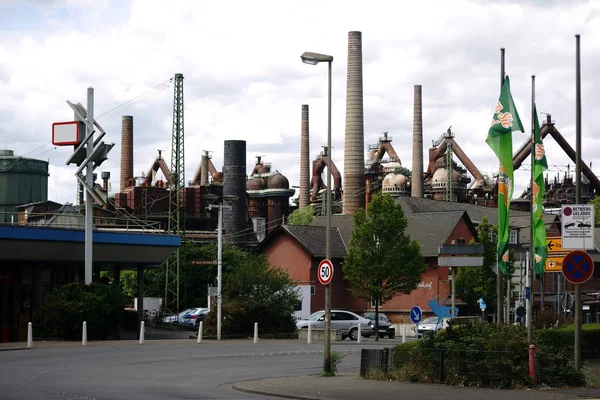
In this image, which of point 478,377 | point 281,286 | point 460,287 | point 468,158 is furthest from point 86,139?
point 468,158

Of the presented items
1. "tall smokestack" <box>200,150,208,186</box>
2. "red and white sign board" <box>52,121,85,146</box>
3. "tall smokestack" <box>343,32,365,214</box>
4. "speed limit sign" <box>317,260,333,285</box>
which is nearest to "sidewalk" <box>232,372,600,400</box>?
"speed limit sign" <box>317,260,333,285</box>

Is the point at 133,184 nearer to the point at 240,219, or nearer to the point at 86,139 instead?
the point at 240,219

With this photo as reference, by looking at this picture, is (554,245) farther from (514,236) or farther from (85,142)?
(514,236)

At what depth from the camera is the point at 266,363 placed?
96.8ft

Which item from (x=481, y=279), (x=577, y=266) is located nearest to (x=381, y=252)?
(x=481, y=279)

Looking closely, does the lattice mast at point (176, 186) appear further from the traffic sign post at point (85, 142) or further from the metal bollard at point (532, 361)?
the metal bollard at point (532, 361)

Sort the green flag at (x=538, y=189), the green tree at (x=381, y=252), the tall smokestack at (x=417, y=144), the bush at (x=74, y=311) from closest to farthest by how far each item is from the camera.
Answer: the green flag at (x=538, y=189) → the bush at (x=74, y=311) → the green tree at (x=381, y=252) → the tall smokestack at (x=417, y=144)

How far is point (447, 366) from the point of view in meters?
21.2

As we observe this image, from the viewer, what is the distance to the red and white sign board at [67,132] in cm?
4153

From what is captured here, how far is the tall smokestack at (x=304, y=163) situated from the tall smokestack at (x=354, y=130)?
82.6ft

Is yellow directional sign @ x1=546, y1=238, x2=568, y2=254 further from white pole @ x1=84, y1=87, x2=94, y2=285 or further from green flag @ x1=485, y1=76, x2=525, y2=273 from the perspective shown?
white pole @ x1=84, y1=87, x2=94, y2=285

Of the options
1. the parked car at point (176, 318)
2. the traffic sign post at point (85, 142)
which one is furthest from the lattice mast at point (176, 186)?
the traffic sign post at point (85, 142)

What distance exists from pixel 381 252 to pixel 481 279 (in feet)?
38.8

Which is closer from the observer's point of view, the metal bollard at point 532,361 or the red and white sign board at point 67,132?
the metal bollard at point 532,361
